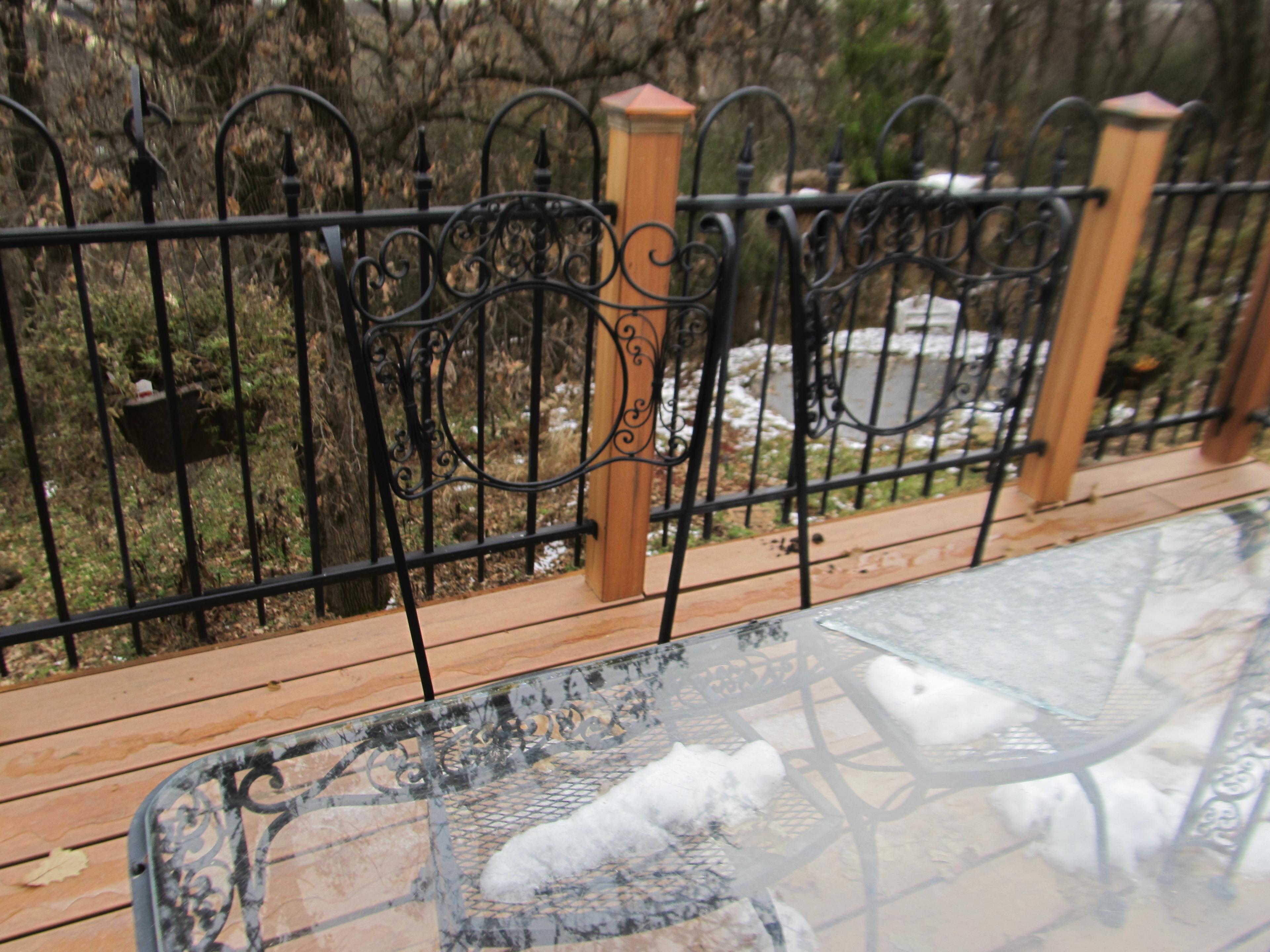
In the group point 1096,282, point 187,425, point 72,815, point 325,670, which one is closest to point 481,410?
point 325,670

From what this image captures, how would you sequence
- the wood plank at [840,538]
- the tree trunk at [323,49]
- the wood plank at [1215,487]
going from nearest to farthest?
the wood plank at [840,538], the wood plank at [1215,487], the tree trunk at [323,49]

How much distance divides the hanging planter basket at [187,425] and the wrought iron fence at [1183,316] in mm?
3407

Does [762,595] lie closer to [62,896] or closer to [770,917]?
[770,917]

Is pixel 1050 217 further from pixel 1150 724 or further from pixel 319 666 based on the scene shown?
pixel 319 666

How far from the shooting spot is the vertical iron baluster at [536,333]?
1951 millimetres

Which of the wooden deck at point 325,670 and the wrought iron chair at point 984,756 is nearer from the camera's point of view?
the wrought iron chair at point 984,756

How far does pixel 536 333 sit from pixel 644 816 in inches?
54.9

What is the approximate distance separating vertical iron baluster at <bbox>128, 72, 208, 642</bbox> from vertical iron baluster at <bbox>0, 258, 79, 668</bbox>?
0.25 m

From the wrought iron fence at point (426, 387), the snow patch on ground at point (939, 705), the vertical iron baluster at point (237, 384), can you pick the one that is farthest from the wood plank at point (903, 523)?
the snow patch on ground at point (939, 705)

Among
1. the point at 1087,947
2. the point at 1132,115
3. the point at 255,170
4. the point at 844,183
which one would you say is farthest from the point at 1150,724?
the point at 844,183

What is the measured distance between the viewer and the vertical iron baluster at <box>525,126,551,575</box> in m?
1.95

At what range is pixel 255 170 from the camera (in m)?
4.70

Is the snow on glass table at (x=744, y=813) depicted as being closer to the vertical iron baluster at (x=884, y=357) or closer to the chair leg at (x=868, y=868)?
the chair leg at (x=868, y=868)

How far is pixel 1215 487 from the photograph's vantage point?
3285 millimetres
